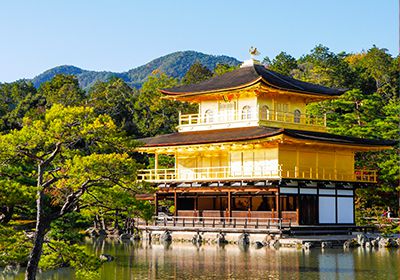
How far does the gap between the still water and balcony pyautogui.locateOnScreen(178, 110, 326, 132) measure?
902cm

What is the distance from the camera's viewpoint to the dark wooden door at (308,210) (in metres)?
39.4

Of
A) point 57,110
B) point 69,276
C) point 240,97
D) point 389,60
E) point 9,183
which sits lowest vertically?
point 69,276

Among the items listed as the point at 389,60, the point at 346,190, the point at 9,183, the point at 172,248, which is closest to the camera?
the point at 9,183

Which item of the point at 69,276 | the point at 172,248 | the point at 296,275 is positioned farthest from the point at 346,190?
the point at 69,276

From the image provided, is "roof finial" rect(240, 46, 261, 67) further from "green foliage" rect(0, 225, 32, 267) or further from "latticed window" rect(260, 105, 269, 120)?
"green foliage" rect(0, 225, 32, 267)

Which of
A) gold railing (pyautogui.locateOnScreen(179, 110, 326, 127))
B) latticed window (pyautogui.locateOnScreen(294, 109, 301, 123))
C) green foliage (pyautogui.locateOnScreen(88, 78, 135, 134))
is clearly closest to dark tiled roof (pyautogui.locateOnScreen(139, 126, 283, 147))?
gold railing (pyautogui.locateOnScreen(179, 110, 326, 127))

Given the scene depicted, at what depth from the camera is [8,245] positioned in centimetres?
1716

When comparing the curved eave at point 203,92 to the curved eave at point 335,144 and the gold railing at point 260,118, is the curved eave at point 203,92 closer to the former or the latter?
the gold railing at point 260,118

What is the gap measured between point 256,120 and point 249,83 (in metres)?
2.09

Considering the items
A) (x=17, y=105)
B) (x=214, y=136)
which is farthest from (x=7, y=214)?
(x=17, y=105)

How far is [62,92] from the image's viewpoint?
68250mm

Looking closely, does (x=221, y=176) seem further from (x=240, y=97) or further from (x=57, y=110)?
(x=57, y=110)

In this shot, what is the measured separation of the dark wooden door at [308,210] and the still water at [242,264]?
16.1ft

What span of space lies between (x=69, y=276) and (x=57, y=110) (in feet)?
28.7
